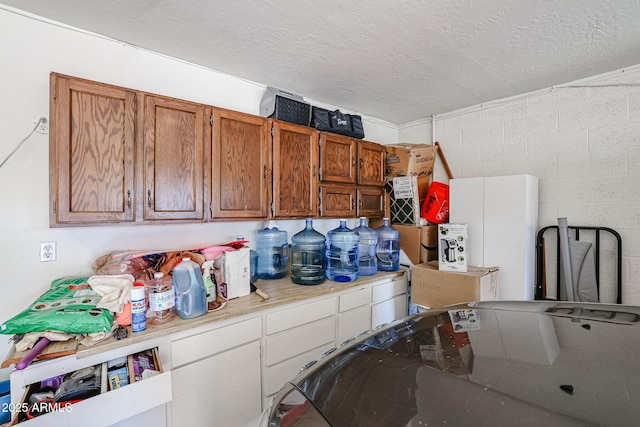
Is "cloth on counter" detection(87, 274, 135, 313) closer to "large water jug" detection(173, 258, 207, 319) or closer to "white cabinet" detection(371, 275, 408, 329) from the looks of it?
"large water jug" detection(173, 258, 207, 319)

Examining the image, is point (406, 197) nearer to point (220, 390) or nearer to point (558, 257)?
point (558, 257)

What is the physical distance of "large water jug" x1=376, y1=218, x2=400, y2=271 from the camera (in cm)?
294

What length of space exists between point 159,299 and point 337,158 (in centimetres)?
190

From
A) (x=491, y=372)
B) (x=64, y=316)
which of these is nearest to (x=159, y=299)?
(x=64, y=316)

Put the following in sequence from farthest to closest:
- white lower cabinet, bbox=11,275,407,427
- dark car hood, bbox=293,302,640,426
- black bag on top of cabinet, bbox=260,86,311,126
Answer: black bag on top of cabinet, bbox=260,86,311,126 → white lower cabinet, bbox=11,275,407,427 → dark car hood, bbox=293,302,640,426

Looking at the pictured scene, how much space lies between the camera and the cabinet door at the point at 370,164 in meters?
2.93

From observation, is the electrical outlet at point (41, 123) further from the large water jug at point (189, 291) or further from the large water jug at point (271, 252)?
the large water jug at point (271, 252)

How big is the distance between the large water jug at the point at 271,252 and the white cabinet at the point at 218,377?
2.30ft

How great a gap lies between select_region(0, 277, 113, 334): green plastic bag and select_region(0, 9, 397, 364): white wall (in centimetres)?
29

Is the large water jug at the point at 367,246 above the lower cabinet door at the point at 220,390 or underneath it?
above

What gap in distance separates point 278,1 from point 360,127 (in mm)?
1582

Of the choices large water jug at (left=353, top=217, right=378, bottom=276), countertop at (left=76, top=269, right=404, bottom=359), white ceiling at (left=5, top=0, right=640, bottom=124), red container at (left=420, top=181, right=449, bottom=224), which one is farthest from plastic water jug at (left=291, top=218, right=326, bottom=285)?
white ceiling at (left=5, top=0, right=640, bottom=124)

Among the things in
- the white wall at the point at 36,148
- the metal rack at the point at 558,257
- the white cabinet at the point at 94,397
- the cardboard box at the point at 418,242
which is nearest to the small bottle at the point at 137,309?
the white cabinet at the point at 94,397

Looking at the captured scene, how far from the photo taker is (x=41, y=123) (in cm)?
166
